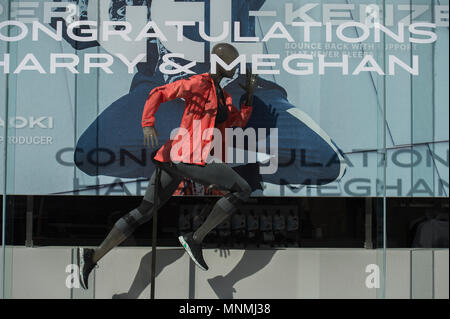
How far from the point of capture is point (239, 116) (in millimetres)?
4875

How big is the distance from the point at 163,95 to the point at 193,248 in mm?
1333

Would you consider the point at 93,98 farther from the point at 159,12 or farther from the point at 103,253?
the point at 103,253

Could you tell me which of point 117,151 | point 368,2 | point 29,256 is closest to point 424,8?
A: point 368,2

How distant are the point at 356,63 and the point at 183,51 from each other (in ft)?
4.93

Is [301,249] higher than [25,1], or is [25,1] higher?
[25,1]

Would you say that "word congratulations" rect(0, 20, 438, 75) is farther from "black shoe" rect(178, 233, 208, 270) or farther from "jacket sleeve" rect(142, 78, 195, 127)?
"black shoe" rect(178, 233, 208, 270)

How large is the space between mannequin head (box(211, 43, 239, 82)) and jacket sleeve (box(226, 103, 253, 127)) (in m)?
0.30

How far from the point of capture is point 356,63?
16.1 ft

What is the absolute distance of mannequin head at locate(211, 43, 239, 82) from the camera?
4.85 metres

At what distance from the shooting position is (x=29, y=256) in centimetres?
485

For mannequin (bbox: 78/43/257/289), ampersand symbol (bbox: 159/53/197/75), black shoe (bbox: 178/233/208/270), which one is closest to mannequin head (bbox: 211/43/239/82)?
mannequin (bbox: 78/43/257/289)

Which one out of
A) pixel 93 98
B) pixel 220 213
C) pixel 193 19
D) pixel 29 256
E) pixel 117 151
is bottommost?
pixel 29 256

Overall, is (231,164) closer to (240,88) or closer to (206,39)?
(240,88)

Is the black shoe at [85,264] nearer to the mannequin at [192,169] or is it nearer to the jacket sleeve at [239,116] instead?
the mannequin at [192,169]
